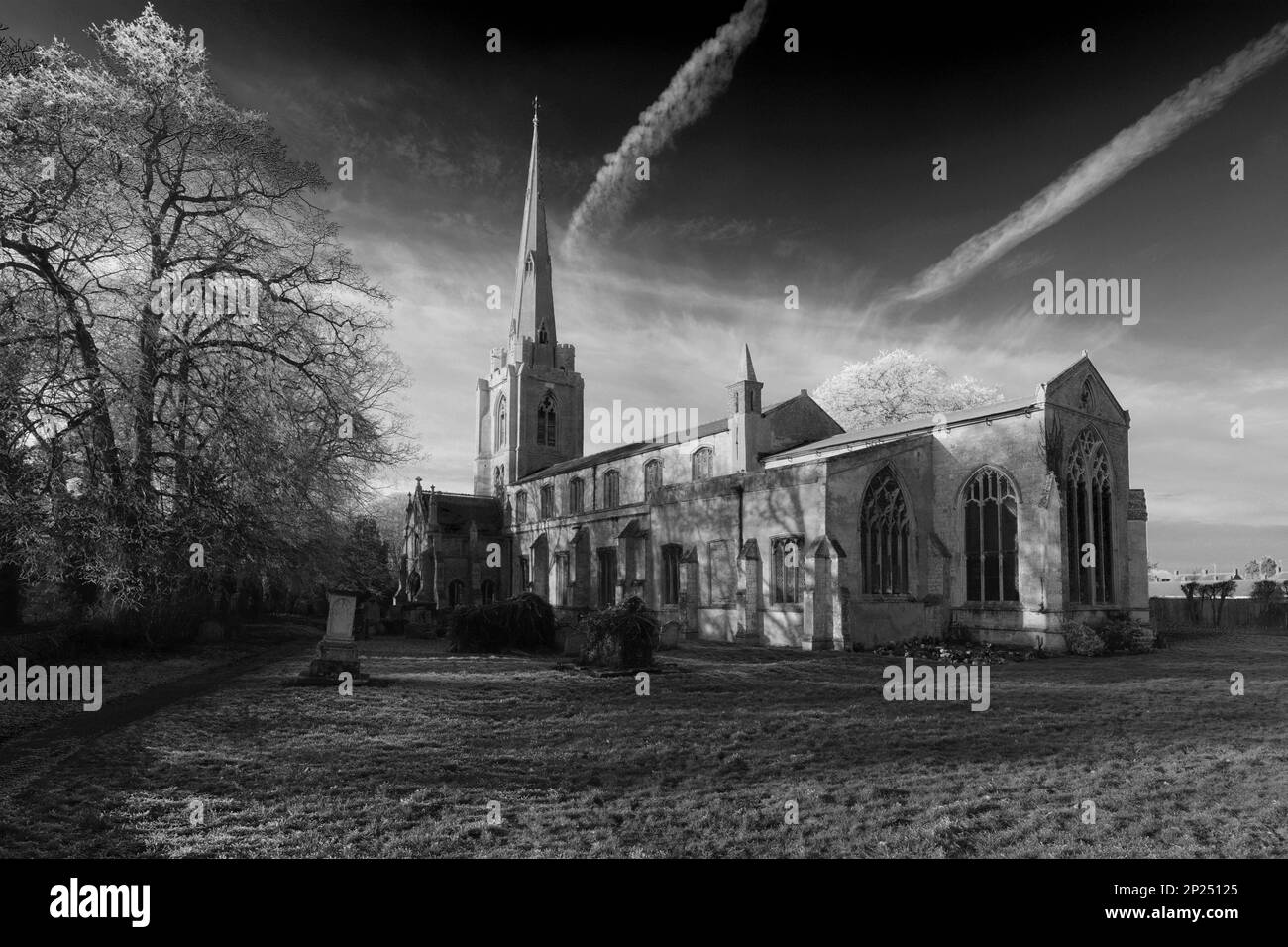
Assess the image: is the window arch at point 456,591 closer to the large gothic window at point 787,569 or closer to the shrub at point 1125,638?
the large gothic window at point 787,569

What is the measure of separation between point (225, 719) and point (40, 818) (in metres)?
4.59

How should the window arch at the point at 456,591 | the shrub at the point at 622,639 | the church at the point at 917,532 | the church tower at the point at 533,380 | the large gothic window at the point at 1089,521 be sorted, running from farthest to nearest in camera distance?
the church tower at the point at 533,380 < the window arch at the point at 456,591 < the large gothic window at the point at 1089,521 < the church at the point at 917,532 < the shrub at the point at 622,639

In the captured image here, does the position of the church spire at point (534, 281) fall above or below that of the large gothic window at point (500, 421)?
above

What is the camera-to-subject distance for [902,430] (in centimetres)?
2783

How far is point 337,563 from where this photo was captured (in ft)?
75.5

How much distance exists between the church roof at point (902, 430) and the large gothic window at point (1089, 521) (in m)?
2.38

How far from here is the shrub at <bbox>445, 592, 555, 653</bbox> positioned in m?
22.2

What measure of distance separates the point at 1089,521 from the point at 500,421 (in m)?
43.2

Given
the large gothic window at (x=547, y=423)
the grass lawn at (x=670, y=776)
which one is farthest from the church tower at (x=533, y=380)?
the grass lawn at (x=670, y=776)

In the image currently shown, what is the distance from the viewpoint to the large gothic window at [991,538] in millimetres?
23609

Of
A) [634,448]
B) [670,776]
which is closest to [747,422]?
[634,448]

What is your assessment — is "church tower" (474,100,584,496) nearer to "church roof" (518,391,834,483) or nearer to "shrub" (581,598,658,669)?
"church roof" (518,391,834,483)

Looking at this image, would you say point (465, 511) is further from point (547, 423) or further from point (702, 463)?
point (702, 463)

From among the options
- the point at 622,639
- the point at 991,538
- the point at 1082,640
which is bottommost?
the point at 1082,640
